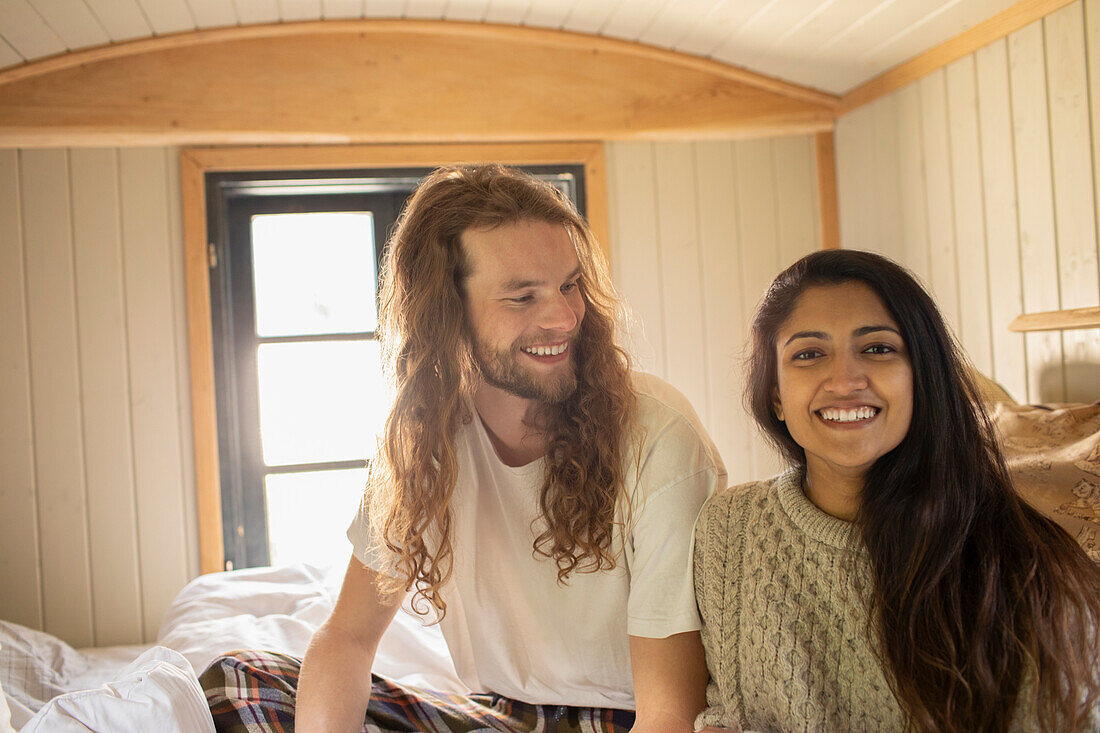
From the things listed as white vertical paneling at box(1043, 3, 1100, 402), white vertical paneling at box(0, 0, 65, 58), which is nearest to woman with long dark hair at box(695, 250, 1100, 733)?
white vertical paneling at box(1043, 3, 1100, 402)

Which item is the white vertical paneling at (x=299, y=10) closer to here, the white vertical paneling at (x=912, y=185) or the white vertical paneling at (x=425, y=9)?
the white vertical paneling at (x=425, y=9)

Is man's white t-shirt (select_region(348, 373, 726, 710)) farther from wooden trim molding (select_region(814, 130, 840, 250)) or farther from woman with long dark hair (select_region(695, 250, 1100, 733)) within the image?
wooden trim molding (select_region(814, 130, 840, 250))

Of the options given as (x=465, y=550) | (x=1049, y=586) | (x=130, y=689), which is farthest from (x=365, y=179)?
(x=1049, y=586)

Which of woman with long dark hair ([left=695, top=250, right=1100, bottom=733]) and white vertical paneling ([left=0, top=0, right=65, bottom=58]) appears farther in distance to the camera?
white vertical paneling ([left=0, top=0, right=65, bottom=58])

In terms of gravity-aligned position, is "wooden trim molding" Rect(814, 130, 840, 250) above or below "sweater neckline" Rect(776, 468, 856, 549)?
above

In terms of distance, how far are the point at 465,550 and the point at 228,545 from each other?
4.94 ft

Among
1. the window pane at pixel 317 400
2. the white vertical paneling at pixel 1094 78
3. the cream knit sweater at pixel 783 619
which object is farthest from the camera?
the window pane at pixel 317 400

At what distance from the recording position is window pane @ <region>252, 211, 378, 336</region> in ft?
9.32

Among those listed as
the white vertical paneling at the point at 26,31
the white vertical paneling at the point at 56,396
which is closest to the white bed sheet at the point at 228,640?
the white vertical paneling at the point at 56,396

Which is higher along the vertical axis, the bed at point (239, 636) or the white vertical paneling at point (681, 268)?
the white vertical paneling at point (681, 268)

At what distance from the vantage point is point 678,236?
295 cm

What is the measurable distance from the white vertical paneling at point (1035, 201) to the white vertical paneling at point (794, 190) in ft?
2.77

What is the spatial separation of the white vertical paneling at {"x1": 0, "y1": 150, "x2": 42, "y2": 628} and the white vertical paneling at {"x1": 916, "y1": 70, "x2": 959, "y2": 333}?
2671 mm

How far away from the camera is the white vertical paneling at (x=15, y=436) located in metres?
2.54
